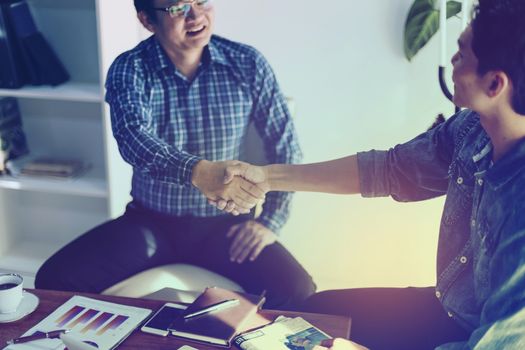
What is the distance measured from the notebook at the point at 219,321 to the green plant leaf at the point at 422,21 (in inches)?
46.2

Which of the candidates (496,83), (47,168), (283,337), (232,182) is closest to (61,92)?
(47,168)

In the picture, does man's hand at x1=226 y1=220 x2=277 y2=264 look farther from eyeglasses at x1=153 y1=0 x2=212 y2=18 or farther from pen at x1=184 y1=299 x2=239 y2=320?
eyeglasses at x1=153 y1=0 x2=212 y2=18

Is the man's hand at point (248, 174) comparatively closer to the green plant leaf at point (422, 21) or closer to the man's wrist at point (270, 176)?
the man's wrist at point (270, 176)

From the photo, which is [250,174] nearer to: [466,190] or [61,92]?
[466,190]

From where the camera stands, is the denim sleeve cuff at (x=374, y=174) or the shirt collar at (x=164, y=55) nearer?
the denim sleeve cuff at (x=374, y=174)

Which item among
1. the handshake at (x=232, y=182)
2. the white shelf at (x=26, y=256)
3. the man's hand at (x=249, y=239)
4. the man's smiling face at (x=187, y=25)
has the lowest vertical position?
the white shelf at (x=26, y=256)

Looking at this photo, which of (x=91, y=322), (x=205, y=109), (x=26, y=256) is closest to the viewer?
(x=91, y=322)

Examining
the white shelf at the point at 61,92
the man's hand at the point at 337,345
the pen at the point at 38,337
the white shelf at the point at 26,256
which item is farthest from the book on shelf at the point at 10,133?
the man's hand at the point at 337,345

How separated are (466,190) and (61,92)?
61.9 inches

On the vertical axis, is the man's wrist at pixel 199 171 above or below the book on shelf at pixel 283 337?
above

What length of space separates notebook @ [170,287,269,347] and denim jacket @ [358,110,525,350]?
405 millimetres

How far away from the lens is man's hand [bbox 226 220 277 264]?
1.94 m

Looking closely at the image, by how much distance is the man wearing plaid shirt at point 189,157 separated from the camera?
187 cm

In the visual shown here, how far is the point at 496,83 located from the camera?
1.17 meters
